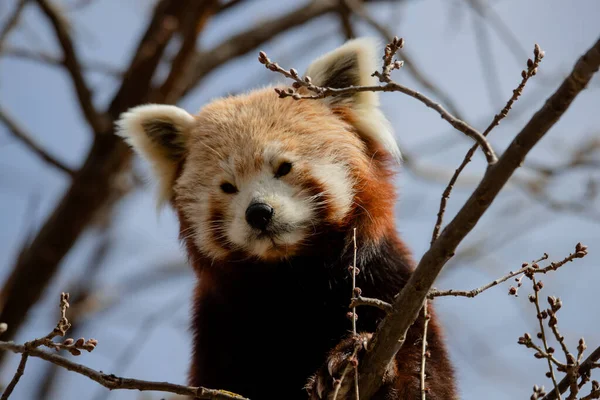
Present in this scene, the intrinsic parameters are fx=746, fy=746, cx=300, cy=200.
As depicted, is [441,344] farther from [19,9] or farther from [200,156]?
[19,9]

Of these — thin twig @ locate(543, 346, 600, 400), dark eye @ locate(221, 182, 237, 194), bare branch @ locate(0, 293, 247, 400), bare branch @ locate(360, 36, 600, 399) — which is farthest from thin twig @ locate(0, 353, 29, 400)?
thin twig @ locate(543, 346, 600, 400)

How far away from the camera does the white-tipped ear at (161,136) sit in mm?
4719

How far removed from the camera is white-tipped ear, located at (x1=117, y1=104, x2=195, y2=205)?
472 centimetres

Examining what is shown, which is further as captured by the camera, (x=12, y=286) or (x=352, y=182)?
(x=12, y=286)

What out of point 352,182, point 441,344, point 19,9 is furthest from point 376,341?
point 19,9

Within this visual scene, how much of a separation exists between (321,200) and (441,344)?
0.97 meters

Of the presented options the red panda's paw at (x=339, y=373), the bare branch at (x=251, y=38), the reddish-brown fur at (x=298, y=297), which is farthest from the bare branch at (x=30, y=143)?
the red panda's paw at (x=339, y=373)

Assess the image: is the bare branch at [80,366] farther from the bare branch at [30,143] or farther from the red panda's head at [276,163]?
the bare branch at [30,143]

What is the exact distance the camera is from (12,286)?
20.2 ft

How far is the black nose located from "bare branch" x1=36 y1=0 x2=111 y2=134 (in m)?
2.96

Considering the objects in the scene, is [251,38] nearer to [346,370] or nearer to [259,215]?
[259,215]

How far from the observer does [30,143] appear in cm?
634

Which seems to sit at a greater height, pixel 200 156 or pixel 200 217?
pixel 200 156

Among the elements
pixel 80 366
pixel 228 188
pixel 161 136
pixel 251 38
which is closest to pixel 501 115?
pixel 80 366
